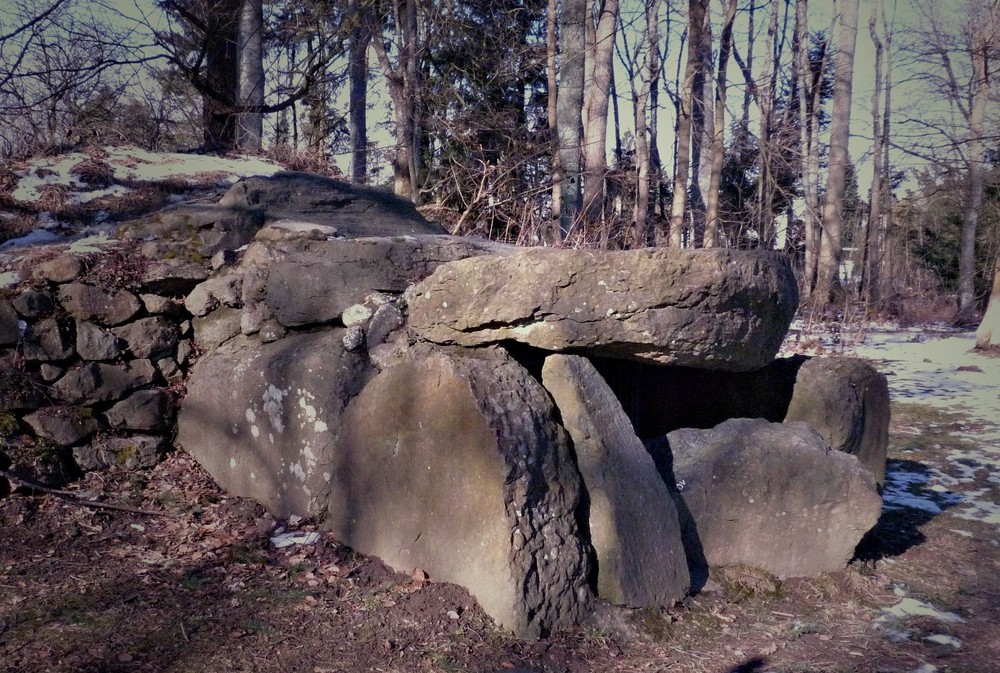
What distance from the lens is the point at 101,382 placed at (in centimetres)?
423

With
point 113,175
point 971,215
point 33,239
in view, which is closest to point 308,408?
point 33,239

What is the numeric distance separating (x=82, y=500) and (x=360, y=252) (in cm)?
A: 188

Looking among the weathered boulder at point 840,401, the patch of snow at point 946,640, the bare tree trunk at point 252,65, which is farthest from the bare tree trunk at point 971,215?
the patch of snow at point 946,640

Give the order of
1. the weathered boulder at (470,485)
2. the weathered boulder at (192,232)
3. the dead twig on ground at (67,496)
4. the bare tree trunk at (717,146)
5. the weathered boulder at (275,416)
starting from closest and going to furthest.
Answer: the weathered boulder at (470,485), the dead twig on ground at (67,496), the weathered boulder at (275,416), the weathered boulder at (192,232), the bare tree trunk at (717,146)

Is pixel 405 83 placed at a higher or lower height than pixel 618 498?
higher

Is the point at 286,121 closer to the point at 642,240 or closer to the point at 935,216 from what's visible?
the point at 642,240

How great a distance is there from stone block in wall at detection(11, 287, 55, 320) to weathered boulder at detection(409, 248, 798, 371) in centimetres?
237

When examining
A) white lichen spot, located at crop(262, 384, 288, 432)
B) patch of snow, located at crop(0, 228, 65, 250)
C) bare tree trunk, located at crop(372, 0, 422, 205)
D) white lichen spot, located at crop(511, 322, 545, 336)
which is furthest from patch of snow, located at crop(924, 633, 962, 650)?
bare tree trunk, located at crop(372, 0, 422, 205)

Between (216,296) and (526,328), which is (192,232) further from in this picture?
(526,328)

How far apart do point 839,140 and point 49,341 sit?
577 inches

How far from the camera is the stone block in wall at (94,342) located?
4258mm

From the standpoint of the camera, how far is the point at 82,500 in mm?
3766

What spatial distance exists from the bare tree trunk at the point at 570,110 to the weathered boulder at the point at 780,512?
278 inches

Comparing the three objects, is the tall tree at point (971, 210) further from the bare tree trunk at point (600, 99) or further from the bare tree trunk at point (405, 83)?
the bare tree trunk at point (405, 83)
